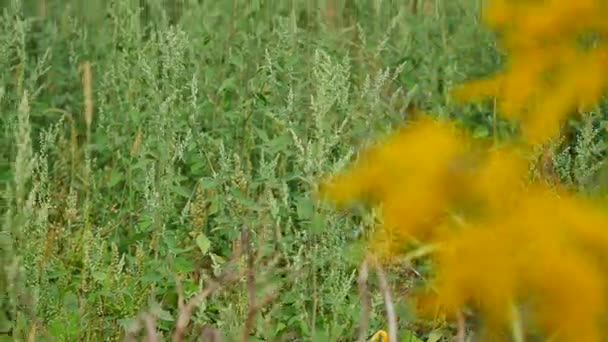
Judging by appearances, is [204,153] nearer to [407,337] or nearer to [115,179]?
[115,179]

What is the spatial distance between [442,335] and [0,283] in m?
1.01

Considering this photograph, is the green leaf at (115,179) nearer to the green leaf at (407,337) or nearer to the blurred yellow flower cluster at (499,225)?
the green leaf at (407,337)

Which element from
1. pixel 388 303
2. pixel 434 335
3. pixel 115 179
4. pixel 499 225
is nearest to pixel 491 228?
pixel 499 225

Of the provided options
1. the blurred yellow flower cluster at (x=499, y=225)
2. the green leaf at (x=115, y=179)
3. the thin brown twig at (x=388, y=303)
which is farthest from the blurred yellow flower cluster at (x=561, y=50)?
the green leaf at (x=115, y=179)

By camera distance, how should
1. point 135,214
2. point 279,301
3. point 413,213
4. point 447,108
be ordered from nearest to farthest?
point 413,213 < point 279,301 < point 135,214 < point 447,108

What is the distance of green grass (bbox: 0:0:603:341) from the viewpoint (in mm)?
2619

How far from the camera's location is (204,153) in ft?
11.2

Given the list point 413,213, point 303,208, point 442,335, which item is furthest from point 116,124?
point 413,213

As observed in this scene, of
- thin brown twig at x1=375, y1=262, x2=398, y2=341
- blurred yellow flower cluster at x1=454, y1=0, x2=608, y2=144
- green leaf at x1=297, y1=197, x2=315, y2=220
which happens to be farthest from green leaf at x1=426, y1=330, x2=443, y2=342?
blurred yellow flower cluster at x1=454, y1=0, x2=608, y2=144

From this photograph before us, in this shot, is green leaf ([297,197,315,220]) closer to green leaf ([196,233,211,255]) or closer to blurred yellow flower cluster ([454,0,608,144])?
green leaf ([196,233,211,255])

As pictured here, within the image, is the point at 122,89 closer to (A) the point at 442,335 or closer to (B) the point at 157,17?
(B) the point at 157,17

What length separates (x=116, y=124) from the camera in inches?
146

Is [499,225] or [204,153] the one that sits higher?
[499,225]

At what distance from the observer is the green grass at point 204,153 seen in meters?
2.62
